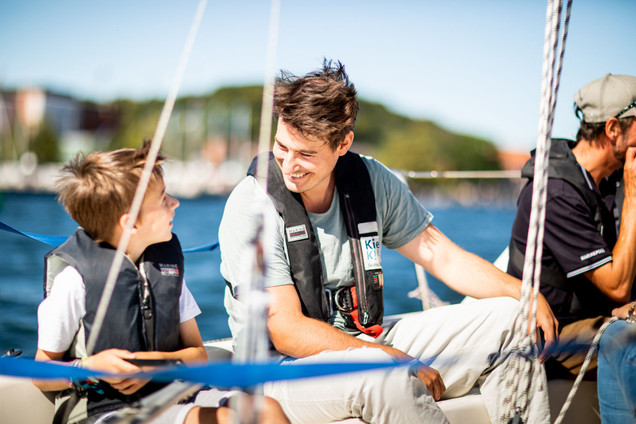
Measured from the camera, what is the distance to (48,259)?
1.53 meters

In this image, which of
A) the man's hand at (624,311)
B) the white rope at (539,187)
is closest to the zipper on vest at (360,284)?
the white rope at (539,187)

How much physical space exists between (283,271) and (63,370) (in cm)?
79

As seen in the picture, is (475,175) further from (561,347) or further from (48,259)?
(48,259)

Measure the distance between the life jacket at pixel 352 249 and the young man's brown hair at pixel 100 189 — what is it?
18.1 inches

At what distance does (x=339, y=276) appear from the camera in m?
1.91

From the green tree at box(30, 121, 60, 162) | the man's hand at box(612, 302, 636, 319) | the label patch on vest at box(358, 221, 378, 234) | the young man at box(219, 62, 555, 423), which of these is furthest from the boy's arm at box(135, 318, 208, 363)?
the green tree at box(30, 121, 60, 162)

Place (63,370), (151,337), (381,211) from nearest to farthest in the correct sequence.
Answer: (63,370), (151,337), (381,211)

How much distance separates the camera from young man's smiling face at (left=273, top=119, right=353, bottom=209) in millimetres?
1815

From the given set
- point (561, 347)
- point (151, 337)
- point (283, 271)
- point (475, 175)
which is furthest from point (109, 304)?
point (475, 175)

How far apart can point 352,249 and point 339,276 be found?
105 mm

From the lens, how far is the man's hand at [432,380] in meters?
1.68

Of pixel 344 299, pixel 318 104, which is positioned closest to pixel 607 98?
pixel 318 104

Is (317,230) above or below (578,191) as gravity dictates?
below

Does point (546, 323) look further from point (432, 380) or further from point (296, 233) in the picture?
point (296, 233)
